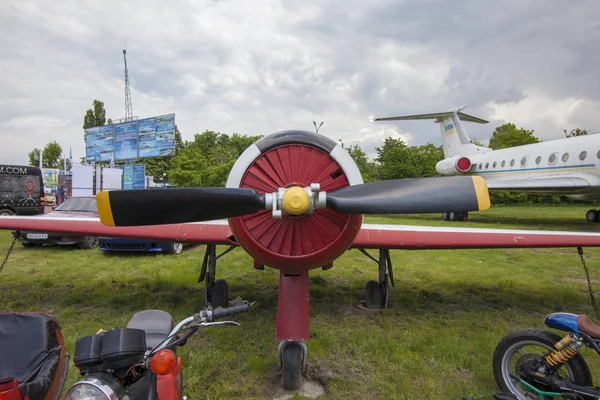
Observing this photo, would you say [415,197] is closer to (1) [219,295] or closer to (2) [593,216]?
(1) [219,295]

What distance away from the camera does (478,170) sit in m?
18.4

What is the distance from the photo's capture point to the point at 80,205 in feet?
30.3

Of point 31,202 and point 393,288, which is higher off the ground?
point 31,202

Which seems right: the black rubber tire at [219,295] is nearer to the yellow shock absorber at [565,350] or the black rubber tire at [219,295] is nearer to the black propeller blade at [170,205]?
the black propeller blade at [170,205]

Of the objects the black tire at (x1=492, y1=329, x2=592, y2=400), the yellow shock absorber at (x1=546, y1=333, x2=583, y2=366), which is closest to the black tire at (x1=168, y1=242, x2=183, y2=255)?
the black tire at (x1=492, y1=329, x2=592, y2=400)

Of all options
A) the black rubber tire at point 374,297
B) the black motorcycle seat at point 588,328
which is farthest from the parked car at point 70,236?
the black motorcycle seat at point 588,328

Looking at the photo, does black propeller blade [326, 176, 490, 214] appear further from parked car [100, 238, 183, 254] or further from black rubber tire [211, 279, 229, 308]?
parked car [100, 238, 183, 254]

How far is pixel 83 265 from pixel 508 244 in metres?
7.44

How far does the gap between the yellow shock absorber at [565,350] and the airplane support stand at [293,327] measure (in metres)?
1.73

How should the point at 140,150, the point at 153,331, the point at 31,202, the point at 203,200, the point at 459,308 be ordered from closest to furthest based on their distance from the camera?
the point at 153,331 → the point at 203,200 → the point at 459,308 → the point at 31,202 → the point at 140,150

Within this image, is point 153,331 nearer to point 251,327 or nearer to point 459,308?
point 251,327

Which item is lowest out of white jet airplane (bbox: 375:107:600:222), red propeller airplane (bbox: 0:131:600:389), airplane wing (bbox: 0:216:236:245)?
airplane wing (bbox: 0:216:236:245)

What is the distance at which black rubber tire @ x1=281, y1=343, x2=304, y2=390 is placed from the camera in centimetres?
291

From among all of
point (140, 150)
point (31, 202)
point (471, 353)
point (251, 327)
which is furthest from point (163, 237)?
point (140, 150)
